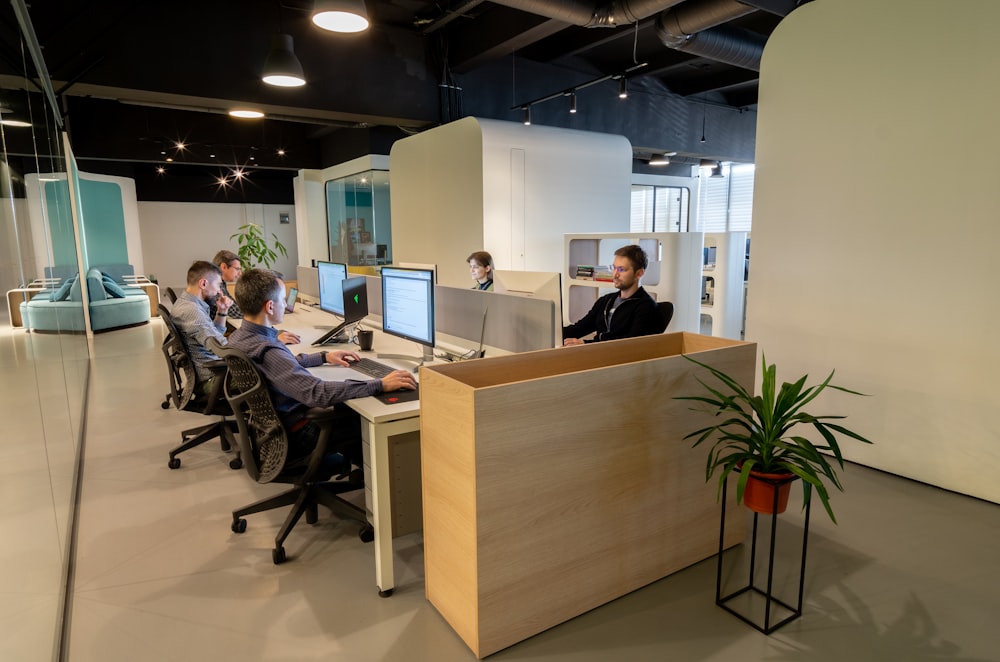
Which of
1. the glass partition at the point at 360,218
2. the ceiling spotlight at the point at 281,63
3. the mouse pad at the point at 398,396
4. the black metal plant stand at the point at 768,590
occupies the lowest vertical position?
the black metal plant stand at the point at 768,590

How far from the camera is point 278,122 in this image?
1045 cm

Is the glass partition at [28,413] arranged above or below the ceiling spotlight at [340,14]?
below

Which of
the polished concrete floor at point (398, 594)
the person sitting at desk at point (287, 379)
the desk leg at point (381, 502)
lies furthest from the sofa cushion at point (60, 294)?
the desk leg at point (381, 502)

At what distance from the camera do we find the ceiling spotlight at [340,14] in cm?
365

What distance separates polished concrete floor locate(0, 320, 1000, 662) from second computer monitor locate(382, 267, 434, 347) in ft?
3.31

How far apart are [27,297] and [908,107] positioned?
428 centimetres

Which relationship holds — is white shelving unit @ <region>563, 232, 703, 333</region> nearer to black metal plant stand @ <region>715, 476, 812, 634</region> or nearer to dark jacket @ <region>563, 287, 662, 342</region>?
dark jacket @ <region>563, 287, 662, 342</region>

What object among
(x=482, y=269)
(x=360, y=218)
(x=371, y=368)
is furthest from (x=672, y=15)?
(x=360, y=218)

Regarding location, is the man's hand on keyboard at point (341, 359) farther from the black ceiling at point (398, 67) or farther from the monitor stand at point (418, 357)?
the black ceiling at point (398, 67)

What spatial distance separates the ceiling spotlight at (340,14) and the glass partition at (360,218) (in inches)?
190

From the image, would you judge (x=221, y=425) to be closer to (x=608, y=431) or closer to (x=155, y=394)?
(x=155, y=394)

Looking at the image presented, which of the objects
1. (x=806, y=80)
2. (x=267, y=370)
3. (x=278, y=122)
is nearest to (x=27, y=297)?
(x=267, y=370)

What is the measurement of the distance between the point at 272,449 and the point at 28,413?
34.2 inches

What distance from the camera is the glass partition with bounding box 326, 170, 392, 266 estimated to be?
8867 mm
